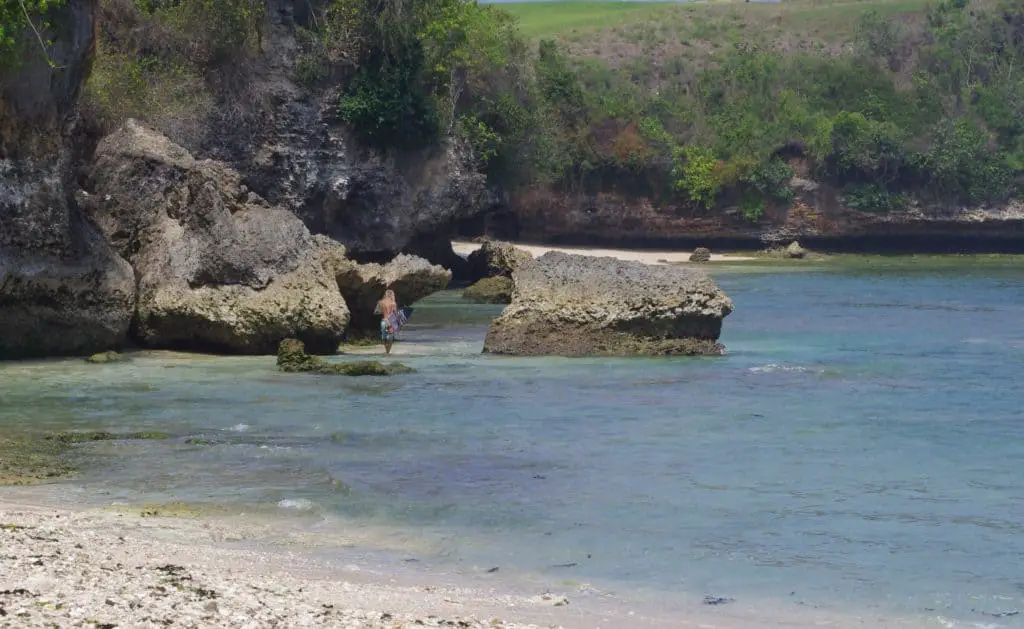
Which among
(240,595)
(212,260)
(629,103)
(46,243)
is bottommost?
(240,595)

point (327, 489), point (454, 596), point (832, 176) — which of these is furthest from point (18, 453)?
point (832, 176)

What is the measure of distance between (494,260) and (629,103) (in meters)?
25.6

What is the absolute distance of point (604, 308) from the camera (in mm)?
23688

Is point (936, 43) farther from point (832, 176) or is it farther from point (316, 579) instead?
point (316, 579)

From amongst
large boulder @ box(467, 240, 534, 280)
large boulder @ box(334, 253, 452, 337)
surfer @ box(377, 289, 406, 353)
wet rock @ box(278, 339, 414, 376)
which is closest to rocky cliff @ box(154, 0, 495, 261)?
large boulder @ box(467, 240, 534, 280)

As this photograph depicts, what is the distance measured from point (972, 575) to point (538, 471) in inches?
195

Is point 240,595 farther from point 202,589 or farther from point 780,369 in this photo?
point 780,369

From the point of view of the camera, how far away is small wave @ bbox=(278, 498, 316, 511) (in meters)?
12.7

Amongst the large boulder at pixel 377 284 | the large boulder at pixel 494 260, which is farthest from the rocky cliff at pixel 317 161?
the large boulder at pixel 377 284

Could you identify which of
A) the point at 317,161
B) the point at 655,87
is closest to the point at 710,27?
the point at 655,87

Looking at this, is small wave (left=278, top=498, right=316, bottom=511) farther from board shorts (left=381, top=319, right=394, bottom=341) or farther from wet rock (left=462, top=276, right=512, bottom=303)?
wet rock (left=462, top=276, right=512, bottom=303)

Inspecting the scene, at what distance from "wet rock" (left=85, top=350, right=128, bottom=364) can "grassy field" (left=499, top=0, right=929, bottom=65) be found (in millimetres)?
71996

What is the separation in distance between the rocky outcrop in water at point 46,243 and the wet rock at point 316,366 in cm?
297

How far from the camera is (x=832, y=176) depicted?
6838 cm
